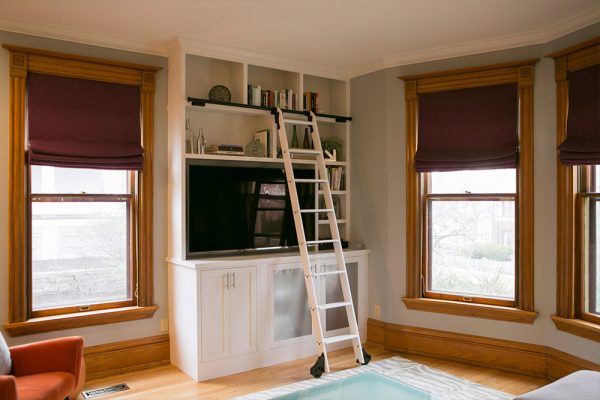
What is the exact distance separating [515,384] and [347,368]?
49.6 inches

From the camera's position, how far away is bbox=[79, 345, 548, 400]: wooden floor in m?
3.67

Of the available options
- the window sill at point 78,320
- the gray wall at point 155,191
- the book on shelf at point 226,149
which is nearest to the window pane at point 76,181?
the gray wall at point 155,191

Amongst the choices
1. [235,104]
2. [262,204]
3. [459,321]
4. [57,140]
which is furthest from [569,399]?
[57,140]

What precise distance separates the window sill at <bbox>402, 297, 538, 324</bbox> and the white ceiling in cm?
210

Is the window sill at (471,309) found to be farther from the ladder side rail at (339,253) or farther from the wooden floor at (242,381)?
the ladder side rail at (339,253)

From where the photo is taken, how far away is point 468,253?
14.5 feet

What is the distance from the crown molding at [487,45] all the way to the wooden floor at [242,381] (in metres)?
2.59

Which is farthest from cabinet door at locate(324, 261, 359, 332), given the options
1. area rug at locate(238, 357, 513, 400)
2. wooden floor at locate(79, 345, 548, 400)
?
area rug at locate(238, 357, 513, 400)

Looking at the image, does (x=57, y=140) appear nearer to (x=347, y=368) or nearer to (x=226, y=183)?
(x=226, y=183)

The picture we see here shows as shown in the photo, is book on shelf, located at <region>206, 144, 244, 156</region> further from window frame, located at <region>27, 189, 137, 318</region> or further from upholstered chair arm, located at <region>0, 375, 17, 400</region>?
upholstered chair arm, located at <region>0, 375, 17, 400</region>

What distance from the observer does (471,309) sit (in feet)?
14.1

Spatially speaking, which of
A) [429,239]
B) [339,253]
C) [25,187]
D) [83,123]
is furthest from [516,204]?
[25,187]

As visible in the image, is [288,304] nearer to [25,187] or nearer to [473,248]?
[473,248]

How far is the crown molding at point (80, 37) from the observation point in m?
3.66
